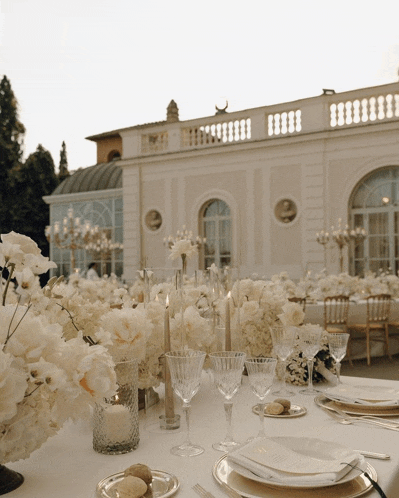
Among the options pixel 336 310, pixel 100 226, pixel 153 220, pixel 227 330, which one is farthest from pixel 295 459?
pixel 100 226

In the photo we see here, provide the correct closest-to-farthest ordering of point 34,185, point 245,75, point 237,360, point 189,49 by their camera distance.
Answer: point 237,360, point 189,49, point 245,75, point 34,185

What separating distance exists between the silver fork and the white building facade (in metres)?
7.76

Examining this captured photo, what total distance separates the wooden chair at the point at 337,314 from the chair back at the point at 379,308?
297 mm

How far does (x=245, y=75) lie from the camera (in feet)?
37.8

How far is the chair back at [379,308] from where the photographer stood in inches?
252

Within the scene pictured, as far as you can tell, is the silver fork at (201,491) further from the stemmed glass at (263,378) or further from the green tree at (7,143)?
the green tree at (7,143)

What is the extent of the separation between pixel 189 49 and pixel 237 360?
336 inches

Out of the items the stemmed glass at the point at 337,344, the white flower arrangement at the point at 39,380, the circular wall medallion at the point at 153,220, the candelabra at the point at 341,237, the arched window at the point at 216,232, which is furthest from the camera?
the circular wall medallion at the point at 153,220

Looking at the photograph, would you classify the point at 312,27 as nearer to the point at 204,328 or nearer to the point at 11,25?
the point at 11,25

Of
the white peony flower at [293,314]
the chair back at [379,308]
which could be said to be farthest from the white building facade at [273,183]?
the white peony flower at [293,314]

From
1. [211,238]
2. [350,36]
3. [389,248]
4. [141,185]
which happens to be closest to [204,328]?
[350,36]

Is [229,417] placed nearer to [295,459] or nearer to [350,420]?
[295,459]

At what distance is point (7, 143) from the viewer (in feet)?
66.3

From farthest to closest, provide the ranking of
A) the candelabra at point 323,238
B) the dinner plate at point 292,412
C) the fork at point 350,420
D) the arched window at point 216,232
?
1. the arched window at point 216,232
2. the candelabra at point 323,238
3. the dinner plate at point 292,412
4. the fork at point 350,420
